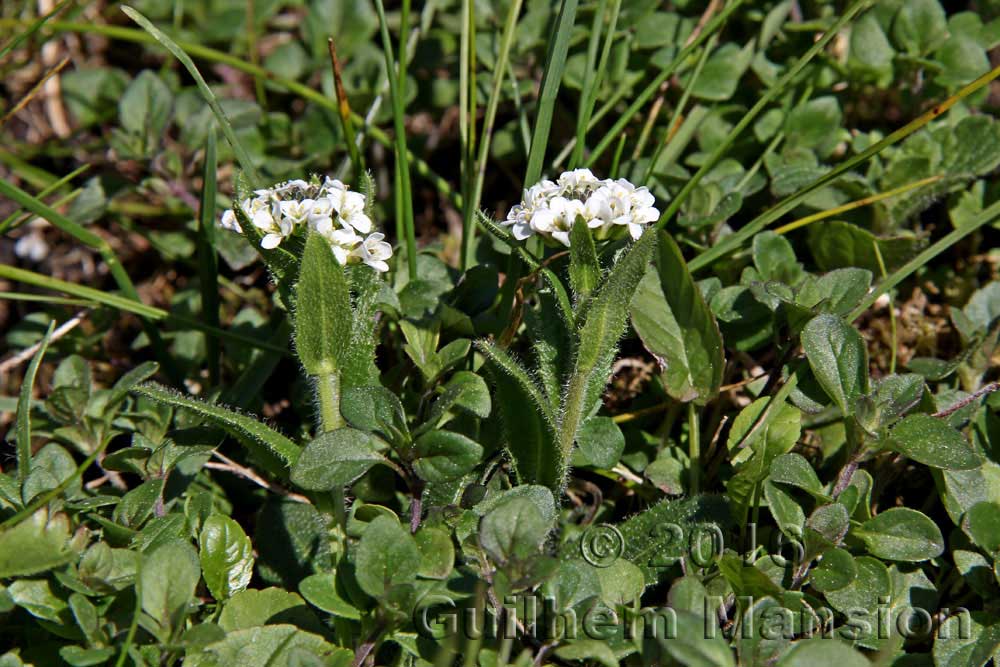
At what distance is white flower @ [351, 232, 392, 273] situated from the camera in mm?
1784

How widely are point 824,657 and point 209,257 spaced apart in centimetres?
168

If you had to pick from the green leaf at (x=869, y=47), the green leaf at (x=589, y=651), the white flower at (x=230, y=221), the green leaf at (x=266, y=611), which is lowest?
the green leaf at (x=589, y=651)

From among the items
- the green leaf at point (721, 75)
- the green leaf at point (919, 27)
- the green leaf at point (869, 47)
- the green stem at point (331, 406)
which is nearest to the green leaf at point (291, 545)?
the green stem at point (331, 406)

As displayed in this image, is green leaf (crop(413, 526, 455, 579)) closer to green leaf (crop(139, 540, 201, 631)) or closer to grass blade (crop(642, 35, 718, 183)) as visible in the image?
green leaf (crop(139, 540, 201, 631))

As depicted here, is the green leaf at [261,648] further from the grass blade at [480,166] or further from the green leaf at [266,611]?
the grass blade at [480,166]

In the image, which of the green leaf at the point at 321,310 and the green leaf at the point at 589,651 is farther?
the green leaf at the point at 321,310

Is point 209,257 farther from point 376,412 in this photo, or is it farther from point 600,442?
point 600,442

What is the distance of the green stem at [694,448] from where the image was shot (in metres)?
2.01

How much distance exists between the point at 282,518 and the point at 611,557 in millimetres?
726

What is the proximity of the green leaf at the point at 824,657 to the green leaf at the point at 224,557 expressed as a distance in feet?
3.40

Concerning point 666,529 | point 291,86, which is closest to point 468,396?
point 666,529

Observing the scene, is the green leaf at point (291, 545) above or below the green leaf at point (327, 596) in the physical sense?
above

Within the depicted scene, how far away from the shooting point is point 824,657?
1316mm

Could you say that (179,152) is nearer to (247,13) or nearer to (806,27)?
(247,13)
